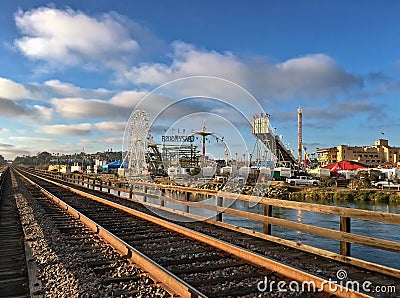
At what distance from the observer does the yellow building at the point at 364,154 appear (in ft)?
431

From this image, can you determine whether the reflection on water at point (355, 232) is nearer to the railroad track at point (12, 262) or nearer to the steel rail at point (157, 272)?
the steel rail at point (157, 272)

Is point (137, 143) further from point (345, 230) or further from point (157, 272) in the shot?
point (157, 272)

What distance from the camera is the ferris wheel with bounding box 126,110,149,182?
17.9 meters

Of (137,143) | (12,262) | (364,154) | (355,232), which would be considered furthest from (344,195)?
(364,154)

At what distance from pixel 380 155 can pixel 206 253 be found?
14715 cm

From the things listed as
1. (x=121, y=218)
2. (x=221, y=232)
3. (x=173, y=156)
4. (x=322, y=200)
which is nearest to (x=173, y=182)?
(x=173, y=156)

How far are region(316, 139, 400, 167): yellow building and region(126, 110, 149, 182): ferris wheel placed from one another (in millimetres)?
117943

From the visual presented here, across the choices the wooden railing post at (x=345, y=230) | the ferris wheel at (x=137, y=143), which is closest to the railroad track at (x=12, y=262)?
the wooden railing post at (x=345, y=230)

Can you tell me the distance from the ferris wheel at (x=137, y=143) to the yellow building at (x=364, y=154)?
117943 mm

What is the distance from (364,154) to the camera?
13375 centimetres

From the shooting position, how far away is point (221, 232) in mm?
9594

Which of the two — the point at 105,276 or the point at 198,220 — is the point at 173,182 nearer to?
the point at 198,220

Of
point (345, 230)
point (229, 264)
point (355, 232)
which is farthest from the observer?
point (355, 232)

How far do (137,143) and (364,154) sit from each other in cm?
13073
